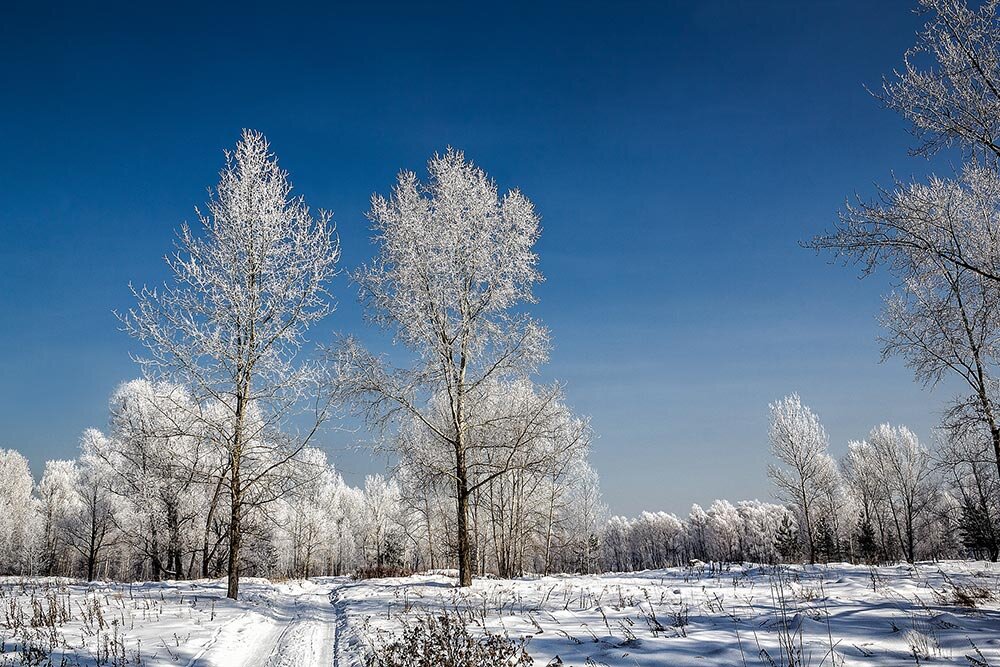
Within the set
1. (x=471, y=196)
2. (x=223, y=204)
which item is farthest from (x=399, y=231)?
(x=223, y=204)

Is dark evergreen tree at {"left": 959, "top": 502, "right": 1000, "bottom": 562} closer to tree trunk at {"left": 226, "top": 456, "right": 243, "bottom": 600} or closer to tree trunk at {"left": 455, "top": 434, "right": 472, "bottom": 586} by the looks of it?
tree trunk at {"left": 455, "top": 434, "right": 472, "bottom": 586}

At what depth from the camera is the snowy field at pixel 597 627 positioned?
5.03m

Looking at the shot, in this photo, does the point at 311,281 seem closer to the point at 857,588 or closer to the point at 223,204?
the point at 223,204

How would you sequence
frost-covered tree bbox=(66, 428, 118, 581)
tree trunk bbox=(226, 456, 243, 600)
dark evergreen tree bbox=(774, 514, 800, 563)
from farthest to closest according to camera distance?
frost-covered tree bbox=(66, 428, 118, 581) → dark evergreen tree bbox=(774, 514, 800, 563) → tree trunk bbox=(226, 456, 243, 600)

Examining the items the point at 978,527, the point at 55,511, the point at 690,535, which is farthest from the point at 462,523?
the point at 690,535

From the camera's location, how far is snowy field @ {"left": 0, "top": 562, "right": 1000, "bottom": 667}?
503 centimetres

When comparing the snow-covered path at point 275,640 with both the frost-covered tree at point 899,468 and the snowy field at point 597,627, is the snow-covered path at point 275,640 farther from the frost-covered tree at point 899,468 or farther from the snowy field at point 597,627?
the frost-covered tree at point 899,468

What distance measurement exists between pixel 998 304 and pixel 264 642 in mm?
14153

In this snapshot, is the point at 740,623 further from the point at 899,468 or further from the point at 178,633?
the point at 899,468

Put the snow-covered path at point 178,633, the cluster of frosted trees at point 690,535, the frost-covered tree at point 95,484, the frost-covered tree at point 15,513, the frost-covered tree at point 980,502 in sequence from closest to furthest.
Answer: the snow-covered path at point 178,633 < the frost-covered tree at point 980,502 < the frost-covered tree at point 95,484 < the frost-covered tree at point 15,513 < the cluster of frosted trees at point 690,535

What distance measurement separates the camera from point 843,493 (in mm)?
60281

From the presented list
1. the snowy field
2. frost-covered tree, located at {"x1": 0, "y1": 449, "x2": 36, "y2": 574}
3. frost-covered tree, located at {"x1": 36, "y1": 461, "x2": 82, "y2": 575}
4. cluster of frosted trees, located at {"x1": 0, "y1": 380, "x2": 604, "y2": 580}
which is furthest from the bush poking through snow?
frost-covered tree, located at {"x1": 0, "y1": 449, "x2": 36, "y2": 574}

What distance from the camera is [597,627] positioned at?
22.8 feet

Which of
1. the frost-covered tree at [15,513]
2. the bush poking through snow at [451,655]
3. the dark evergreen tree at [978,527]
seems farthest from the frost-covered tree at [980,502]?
the frost-covered tree at [15,513]
